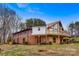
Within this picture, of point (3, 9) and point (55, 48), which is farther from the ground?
point (3, 9)

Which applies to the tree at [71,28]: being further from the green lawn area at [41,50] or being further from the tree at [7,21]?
the tree at [7,21]

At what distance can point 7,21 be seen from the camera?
3.39 metres

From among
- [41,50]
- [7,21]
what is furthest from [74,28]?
[7,21]

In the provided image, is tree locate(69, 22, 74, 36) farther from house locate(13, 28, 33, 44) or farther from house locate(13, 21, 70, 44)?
house locate(13, 28, 33, 44)

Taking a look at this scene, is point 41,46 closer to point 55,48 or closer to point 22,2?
point 55,48

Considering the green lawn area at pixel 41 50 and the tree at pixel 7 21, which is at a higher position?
the tree at pixel 7 21

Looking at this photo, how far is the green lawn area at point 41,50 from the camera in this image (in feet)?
11.0

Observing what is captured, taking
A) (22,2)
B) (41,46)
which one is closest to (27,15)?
(22,2)

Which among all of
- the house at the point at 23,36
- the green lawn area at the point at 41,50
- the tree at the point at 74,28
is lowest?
the green lawn area at the point at 41,50

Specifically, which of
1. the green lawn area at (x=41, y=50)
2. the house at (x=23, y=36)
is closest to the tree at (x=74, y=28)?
the green lawn area at (x=41, y=50)

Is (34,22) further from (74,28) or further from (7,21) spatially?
(74,28)

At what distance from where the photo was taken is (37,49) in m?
3.37

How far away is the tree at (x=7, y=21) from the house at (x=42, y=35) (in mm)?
75

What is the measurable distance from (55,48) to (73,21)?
0.33 meters
